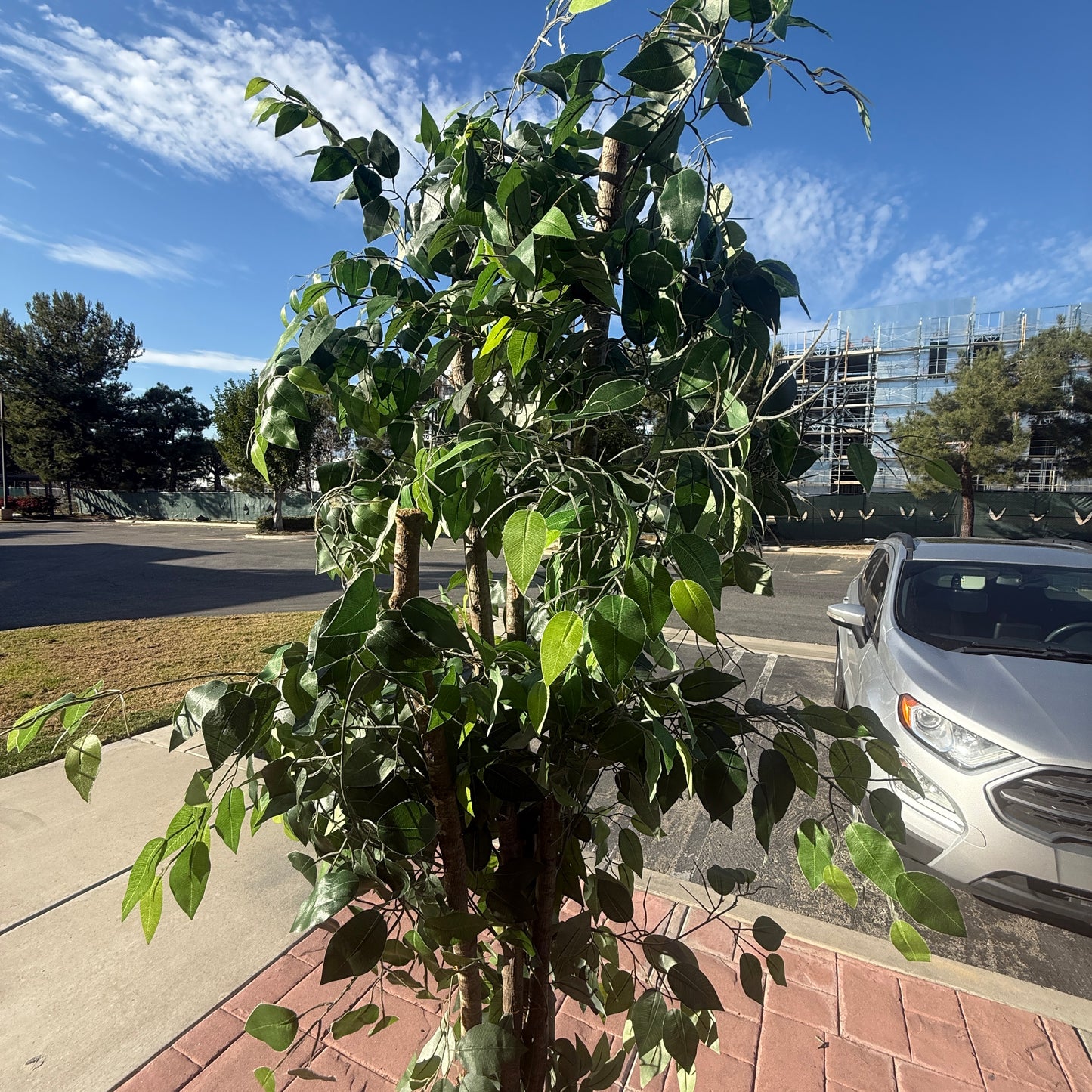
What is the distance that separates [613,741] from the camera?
0.82 m

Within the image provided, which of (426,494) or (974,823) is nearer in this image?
(426,494)

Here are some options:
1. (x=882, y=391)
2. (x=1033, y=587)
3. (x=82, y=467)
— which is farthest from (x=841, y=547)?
(x=82, y=467)

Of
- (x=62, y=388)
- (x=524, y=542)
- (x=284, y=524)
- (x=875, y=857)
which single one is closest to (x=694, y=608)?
(x=524, y=542)

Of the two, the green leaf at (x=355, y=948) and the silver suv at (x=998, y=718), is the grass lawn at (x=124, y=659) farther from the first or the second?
the silver suv at (x=998, y=718)

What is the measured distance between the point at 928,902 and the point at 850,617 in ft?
13.4

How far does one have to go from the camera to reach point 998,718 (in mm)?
2895

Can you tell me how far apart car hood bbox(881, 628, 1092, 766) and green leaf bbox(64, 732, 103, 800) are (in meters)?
3.28

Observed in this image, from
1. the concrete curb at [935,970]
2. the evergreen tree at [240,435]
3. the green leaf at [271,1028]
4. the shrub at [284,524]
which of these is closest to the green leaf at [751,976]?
the green leaf at [271,1028]

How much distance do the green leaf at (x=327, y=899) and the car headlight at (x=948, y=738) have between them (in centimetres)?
297

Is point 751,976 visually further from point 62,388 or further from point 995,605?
point 62,388

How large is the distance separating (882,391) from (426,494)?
1684 inches

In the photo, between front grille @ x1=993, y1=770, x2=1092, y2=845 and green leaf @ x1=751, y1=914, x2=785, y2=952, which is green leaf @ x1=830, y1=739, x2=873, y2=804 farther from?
front grille @ x1=993, y1=770, x2=1092, y2=845

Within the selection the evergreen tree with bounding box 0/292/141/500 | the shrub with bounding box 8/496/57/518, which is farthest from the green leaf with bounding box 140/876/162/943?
the evergreen tree with bounding box 0/292/141/500

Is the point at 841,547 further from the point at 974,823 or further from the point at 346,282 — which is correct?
the point at 346,282
